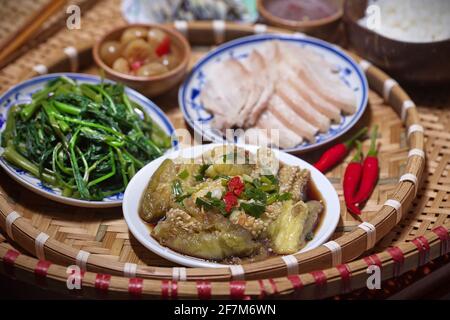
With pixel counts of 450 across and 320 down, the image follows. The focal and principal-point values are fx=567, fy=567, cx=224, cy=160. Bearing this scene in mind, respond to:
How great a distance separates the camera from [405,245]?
9.70 feet

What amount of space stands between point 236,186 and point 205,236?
0.33 m

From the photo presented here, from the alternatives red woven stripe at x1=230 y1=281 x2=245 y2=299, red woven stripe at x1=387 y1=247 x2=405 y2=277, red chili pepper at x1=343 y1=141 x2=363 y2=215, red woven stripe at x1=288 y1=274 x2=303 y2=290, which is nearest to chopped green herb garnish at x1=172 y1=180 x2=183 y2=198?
red woven stripe at x1=230 y1=281 x2=245 y2=299

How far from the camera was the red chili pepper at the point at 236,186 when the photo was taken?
3064 mm

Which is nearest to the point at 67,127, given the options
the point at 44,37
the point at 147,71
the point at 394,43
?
the point at 147,71

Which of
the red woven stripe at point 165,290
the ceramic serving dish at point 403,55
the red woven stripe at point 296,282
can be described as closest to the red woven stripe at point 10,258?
the red woven stripe at point 165,290

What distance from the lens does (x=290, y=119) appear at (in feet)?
12.8

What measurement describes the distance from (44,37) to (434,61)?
3.12 meters

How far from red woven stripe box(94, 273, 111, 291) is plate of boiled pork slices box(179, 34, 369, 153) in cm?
139

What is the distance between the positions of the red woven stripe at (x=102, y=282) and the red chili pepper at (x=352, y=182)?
1.54 metres

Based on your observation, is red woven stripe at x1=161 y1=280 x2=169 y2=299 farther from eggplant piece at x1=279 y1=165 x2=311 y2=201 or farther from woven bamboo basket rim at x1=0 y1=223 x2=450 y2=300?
eggplant piece at x1=279 y1=165 x2=311 y2=201

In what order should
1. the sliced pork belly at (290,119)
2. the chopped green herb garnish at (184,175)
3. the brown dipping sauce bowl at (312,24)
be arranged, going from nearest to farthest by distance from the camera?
the chopped green herb garnish at (184,175)
the sliced pork belly at (290,119)
the brown dipping sauce bowl at (312,24)

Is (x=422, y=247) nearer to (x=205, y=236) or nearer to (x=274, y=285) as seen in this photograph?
(x=274, y=285)

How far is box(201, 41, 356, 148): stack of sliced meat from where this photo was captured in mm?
3883

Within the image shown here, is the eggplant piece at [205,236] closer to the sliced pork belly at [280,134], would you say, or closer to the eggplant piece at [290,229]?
the eggplant piece at [290,229]
